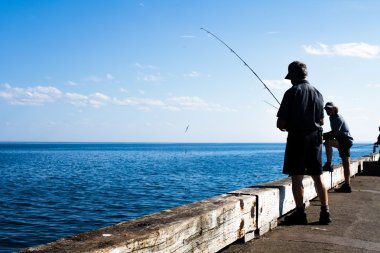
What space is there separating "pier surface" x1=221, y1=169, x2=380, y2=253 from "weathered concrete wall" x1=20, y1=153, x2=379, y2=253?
16 cm

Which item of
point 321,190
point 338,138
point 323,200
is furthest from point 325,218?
point 338,138

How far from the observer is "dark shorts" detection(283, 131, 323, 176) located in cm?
441

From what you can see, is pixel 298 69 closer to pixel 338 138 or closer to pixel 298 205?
pixel 298 205

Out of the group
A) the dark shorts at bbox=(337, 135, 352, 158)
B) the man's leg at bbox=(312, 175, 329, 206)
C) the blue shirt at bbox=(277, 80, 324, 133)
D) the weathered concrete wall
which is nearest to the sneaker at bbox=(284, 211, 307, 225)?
the weathered concrete wall

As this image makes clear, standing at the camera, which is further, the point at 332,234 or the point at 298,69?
the point at 298,69

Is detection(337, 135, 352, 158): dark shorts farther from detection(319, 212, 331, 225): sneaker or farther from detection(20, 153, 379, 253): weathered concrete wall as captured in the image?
detection(319, 212, 331, 225): sneaker

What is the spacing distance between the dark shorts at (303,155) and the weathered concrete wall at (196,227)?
0.37m

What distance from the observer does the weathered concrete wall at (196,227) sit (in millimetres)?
2162

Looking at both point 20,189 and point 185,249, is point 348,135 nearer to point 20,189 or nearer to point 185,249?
point 185,249

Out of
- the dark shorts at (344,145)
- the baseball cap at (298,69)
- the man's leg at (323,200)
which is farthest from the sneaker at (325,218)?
the dark shorts at (344,145)

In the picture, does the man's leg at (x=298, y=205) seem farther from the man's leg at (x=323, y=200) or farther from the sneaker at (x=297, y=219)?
the man's leg at (x=323, y=200)

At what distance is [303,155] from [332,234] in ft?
2.97

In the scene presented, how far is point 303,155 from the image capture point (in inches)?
174

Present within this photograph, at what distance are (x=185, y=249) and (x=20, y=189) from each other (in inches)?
939
